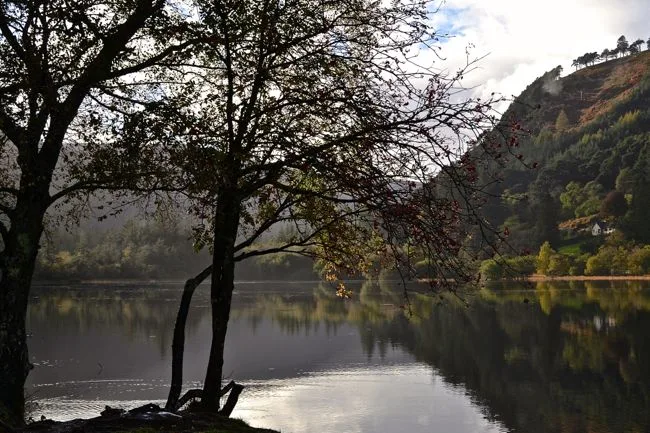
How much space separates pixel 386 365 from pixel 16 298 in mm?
30931

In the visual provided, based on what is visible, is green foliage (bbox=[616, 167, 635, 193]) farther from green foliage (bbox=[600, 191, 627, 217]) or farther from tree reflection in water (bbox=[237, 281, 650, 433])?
tree reflection in water (bbox=[237, 281, 650, 433])

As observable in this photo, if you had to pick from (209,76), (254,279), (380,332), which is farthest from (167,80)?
(254,279)

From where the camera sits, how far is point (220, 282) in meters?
12.9

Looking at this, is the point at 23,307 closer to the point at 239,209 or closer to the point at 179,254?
the point at 239,209

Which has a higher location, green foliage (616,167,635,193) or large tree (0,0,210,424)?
green foliage (616,167,635,193)

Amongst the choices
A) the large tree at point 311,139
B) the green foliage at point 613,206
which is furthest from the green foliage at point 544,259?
the large tree at point 311,139

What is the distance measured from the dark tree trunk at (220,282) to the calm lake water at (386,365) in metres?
4.54

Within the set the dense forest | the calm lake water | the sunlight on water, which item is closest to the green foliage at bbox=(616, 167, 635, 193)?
the dense forest

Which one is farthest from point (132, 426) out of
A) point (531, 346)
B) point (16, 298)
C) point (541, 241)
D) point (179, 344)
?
point (541, 241)

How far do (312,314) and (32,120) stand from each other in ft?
198

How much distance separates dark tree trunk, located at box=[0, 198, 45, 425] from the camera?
1081 cm

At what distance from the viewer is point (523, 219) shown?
168 meters

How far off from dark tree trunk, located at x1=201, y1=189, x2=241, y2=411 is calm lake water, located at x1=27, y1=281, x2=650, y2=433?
14.9ft

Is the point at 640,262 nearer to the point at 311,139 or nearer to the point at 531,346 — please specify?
the point at 531,346
